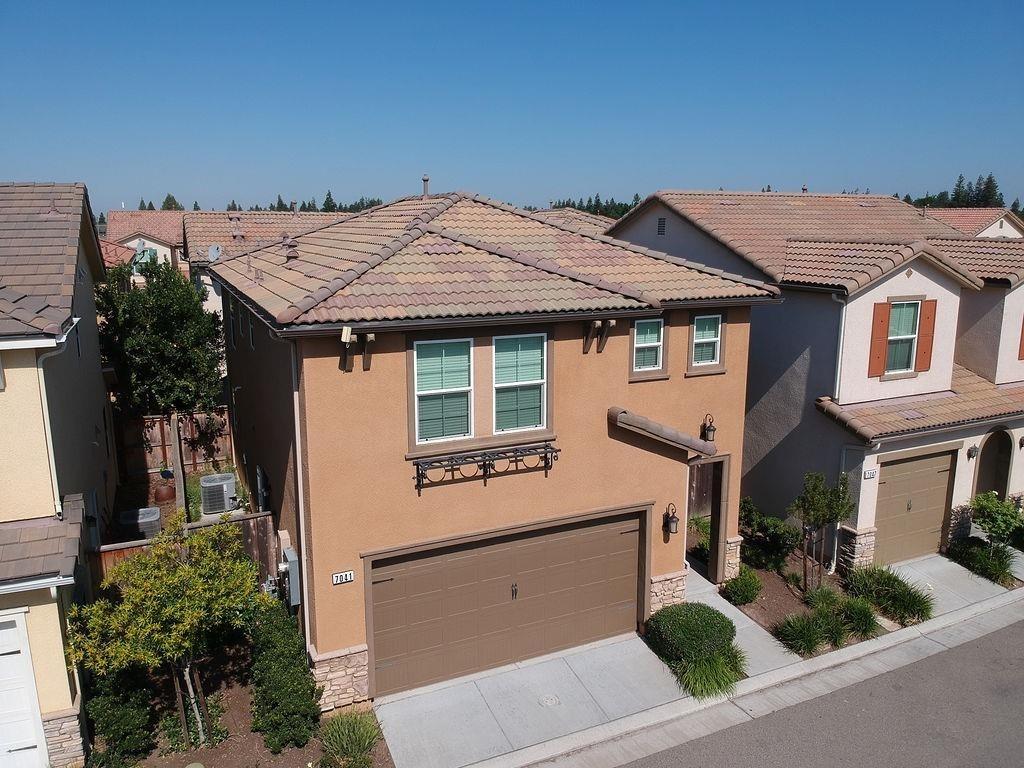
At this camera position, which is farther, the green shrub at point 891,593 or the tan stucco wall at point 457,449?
the green shrub at point 891,593

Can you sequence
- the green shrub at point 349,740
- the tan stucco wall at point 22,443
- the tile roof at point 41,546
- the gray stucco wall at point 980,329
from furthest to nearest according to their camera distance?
1. the gray stucco wall at point 980,329
2. the green shrub at point 349,740
3. the tan stucco wall at point 22,443
4. the tile roof at point 41,546

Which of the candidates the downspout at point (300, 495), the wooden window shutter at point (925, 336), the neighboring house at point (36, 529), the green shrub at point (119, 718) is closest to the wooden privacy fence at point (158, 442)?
the neighboring house at point (36, 529)

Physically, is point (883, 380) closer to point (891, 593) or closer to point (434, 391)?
point (891, 593)

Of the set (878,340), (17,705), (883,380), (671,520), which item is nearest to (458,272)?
(671,520)

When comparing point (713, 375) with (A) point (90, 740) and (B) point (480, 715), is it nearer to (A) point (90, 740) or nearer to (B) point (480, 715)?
(B) point (480, 715)

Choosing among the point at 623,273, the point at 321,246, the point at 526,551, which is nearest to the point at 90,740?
the point at 526,551

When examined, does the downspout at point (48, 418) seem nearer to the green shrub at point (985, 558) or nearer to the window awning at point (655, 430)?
the window awning at point (655, 430)
